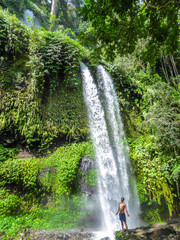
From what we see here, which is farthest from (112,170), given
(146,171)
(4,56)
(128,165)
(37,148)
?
(4,56)

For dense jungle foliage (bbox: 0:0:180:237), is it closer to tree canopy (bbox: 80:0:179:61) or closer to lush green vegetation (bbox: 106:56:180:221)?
lush green vegetation (bbox: 106:56:180:221)

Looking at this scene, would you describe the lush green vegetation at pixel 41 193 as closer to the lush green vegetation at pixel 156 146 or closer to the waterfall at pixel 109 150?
the waterfall at pixel 109 150

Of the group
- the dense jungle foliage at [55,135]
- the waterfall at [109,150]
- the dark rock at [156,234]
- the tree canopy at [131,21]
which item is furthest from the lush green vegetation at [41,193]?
the tree canopy at [131,21]

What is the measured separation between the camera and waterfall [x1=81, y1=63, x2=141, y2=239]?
217 inches

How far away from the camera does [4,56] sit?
21.3 feet

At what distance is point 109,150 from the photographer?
21.4 ft

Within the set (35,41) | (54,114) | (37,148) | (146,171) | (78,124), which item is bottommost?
(146,171)

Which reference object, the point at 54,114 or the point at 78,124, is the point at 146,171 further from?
the point at 54,114

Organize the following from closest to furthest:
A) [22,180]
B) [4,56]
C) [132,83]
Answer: [22,180]
[4,56]
[132,83]

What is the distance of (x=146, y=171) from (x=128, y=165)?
746 mm

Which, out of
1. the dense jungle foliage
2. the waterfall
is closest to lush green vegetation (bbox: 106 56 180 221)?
the dense jungle foliage

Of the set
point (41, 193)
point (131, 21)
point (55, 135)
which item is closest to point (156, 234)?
point (41, 193)

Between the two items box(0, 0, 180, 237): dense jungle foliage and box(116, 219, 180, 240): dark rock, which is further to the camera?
box(0, 0, 180, 237): dense jungle foliage

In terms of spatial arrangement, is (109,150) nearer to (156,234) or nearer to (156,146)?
(156,146)
